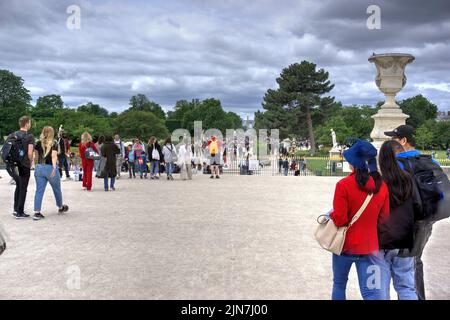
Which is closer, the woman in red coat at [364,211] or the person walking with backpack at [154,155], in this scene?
the woman in red coat at [364,211]

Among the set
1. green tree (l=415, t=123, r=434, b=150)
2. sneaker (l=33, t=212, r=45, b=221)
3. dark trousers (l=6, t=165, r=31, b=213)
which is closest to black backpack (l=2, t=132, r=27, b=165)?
dark trousers (l=6, t=165, r=31, b=213)

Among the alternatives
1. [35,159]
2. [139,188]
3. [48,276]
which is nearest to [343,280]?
[48,276]

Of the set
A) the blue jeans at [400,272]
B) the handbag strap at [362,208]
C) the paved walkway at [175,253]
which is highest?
the handbag strap at [362,208]

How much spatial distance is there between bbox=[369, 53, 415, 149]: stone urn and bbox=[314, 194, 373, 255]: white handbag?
41.8 feet

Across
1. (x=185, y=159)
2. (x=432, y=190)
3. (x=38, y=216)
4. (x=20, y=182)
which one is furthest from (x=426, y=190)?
(x=185, y=159)

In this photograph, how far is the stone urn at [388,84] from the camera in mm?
15781

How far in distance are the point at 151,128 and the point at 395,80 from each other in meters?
77.8

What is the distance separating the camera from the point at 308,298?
4.53 m

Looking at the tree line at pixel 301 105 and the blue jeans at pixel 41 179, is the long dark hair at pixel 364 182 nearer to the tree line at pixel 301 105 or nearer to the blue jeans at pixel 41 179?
the blue jeans at pixel 41 179

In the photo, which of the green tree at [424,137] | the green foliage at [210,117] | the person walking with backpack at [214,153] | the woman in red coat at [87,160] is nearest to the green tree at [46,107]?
the green foliage at [210,117]

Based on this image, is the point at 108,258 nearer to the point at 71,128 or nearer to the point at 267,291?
the point at 267,291

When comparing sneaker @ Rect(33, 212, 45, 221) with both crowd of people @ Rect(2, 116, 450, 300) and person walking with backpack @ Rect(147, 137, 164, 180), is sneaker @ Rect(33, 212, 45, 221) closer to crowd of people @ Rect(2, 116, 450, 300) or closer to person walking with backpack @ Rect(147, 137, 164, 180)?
crowd of people @ Rect(2, 116, 450, 300)

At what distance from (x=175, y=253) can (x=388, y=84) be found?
12.5 meters

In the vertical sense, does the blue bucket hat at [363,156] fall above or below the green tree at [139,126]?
below
